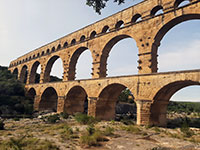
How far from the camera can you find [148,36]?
1414cm

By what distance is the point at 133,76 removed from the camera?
13.0 meters

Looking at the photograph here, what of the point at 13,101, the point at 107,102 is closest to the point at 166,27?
the point at 107,102

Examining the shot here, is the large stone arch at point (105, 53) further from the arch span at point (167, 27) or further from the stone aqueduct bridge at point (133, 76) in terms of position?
the arch span at point (167, 27)

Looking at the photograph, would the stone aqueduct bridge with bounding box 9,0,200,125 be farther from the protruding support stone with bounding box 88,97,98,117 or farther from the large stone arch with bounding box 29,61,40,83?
the large stone arch with bounding box 29,61,40,83

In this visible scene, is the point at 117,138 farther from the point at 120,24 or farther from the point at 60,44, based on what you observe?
the point at 60,44

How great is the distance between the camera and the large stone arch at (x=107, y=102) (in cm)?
1542

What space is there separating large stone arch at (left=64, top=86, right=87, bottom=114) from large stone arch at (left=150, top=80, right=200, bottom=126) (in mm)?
10155

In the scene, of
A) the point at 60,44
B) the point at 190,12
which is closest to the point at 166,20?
the point at 190,12

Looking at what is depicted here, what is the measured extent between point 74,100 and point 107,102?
19.5 feet

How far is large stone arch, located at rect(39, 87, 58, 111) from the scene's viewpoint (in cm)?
2470

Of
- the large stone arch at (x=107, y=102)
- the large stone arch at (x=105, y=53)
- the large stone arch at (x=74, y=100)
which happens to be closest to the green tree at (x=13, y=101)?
the large stone arch at (x=74, y=100)

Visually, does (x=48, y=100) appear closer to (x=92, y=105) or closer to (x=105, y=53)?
(x=92, y=105)

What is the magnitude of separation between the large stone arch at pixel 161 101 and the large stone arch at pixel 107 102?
3.95 metres

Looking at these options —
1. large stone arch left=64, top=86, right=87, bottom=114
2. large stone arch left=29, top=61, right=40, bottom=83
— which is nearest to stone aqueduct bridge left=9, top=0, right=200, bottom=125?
large stone arch left=64, top=86, right=87, bottom=114
